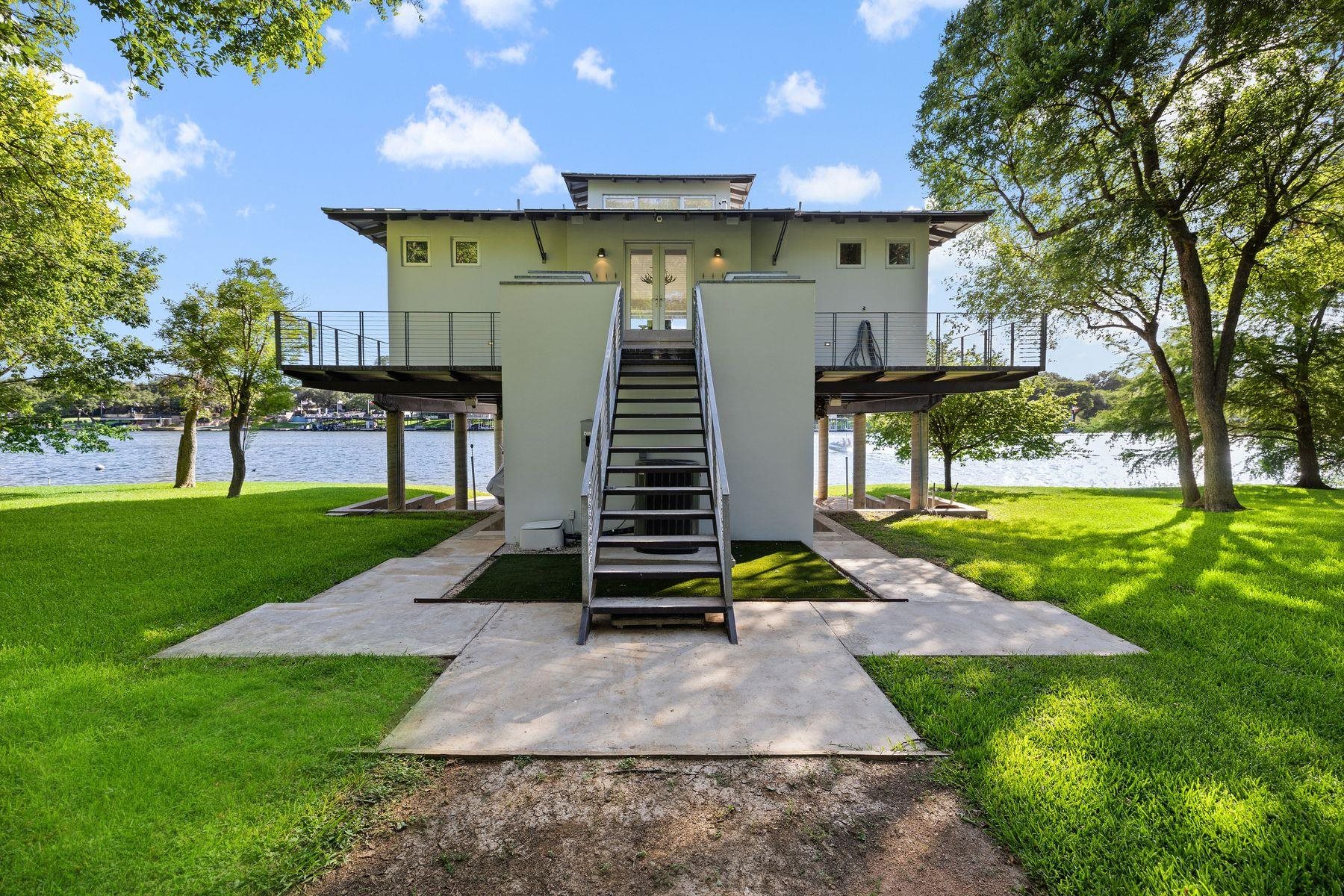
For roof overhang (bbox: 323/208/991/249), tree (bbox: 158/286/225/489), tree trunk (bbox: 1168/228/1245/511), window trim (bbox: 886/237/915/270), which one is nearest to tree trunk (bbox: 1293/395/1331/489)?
tree trunk (bbox: 1168/228/1245/511)

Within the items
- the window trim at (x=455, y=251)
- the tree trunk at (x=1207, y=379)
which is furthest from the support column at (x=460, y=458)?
the tree trunk at (x=1207, y=379)

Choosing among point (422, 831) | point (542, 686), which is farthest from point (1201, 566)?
point (422, 831)

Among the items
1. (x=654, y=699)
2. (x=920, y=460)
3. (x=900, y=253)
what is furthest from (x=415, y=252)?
(x=920, y=460)

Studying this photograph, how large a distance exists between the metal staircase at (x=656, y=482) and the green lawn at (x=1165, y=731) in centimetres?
171

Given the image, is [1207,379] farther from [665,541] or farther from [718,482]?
[665,541]

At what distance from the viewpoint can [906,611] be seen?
5426 mm

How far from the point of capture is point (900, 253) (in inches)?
472

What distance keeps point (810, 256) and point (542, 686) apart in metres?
10.9

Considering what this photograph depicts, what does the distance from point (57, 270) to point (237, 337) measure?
5354 millimetres

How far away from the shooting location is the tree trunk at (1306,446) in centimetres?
1789

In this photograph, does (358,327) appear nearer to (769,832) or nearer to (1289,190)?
(769,832)

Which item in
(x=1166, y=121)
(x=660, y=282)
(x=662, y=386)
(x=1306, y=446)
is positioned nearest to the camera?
(x=662, y=386)

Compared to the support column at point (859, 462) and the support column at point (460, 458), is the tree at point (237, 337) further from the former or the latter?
the support column at point (859, 462)

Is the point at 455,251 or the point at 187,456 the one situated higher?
the point at 455,251
